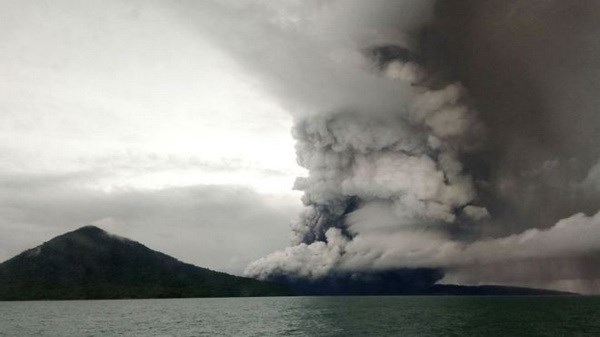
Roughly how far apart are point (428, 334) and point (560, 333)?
96.4ft

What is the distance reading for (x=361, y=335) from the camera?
10112 centimetres

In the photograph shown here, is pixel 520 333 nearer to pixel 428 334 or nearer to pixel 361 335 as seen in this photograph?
pixel 428 334

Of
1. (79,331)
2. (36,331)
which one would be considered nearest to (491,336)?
(79,331)

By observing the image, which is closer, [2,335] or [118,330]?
[2,335]

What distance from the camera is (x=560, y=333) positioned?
104m

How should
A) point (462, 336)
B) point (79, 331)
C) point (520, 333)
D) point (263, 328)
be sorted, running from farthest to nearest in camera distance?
point (263, 328), point (79, 331), point (520, 333), point (462, 336)

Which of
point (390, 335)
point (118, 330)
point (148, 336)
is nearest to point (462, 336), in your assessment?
point (390, 335)

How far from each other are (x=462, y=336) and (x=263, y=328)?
48.9 m

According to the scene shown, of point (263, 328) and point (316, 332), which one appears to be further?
point (263, 328)

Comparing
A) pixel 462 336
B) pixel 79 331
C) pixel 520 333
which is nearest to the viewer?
pixel 462 336

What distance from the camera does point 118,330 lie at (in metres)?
116

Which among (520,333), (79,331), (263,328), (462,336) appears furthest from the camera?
(263,328)

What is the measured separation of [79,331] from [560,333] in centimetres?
10996

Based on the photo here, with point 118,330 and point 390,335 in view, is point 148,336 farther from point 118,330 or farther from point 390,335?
point 390,335
